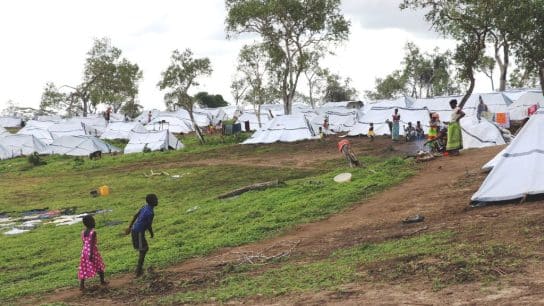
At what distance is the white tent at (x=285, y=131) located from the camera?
35125 mm

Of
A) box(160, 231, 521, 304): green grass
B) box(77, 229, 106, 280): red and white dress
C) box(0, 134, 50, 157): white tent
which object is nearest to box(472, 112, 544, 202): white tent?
box(160, 231, 521, 304): green grass

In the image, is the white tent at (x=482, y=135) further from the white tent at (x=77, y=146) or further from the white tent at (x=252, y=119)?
the white tent at (x=252, y=119)

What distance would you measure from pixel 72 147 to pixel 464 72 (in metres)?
26.9

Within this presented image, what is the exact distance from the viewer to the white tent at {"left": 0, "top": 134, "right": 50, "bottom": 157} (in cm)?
4144

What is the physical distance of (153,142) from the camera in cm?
3897

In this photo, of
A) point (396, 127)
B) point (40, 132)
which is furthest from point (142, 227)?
point (40, 132)

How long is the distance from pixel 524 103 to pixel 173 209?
961 inches

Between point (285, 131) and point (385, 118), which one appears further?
point (385, 118)

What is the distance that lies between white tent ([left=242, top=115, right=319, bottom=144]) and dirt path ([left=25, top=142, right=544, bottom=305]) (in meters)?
19.1

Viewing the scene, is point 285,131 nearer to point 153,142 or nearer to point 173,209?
point 153,142

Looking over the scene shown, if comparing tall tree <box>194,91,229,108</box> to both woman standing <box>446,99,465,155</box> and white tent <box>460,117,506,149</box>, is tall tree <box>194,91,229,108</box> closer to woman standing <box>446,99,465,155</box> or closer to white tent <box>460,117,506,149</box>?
white tent <box>460,117,506,149</box>

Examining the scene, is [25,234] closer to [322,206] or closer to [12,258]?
[12,258]

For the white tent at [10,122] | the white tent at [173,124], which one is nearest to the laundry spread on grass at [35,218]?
the white tent at [173,124]

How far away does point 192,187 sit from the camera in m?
22.8
